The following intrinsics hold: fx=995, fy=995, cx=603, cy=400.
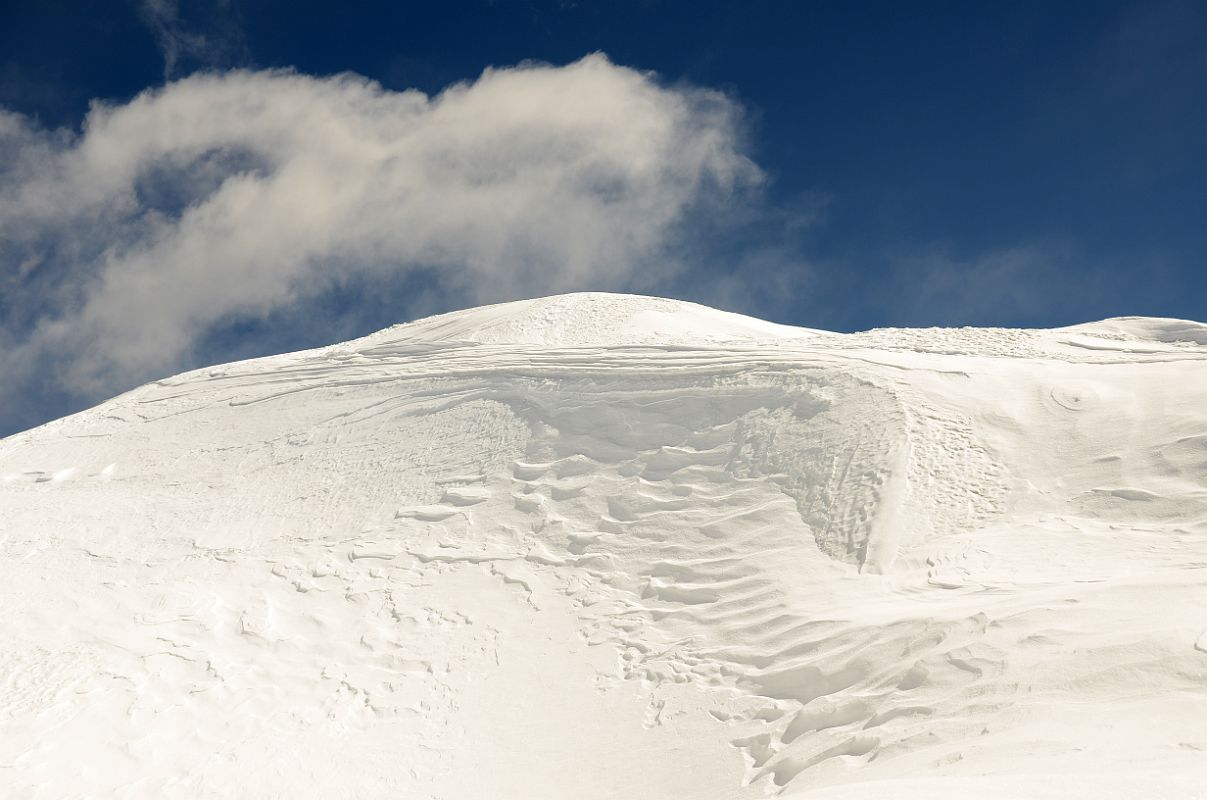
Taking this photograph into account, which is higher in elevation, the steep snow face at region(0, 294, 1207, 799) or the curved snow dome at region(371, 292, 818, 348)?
the curved snow dome at region(371, 292, 818, 348)

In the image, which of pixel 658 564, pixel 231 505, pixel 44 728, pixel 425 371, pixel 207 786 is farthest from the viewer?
pixel 425 371

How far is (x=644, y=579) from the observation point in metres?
14.2

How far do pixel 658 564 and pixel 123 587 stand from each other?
829 cm

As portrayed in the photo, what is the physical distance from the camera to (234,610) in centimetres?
1459

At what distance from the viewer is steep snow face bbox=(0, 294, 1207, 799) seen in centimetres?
939

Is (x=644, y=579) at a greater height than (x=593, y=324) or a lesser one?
lesser

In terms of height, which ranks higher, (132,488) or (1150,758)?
(132,488)

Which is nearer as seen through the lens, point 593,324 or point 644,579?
point 644,579

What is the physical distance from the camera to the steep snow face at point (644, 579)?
9391 millimetres

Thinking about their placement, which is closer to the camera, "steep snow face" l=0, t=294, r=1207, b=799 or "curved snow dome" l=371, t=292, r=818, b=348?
"steep snow face" l=0, t=294, r=1207, b=799

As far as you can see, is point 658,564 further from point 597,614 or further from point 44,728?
point 44,728

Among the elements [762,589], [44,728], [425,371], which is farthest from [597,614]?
[425,371]

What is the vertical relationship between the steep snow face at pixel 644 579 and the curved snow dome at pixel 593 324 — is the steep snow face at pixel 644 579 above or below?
below

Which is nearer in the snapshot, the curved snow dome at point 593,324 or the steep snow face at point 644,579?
the steep snow face at point 644,579
